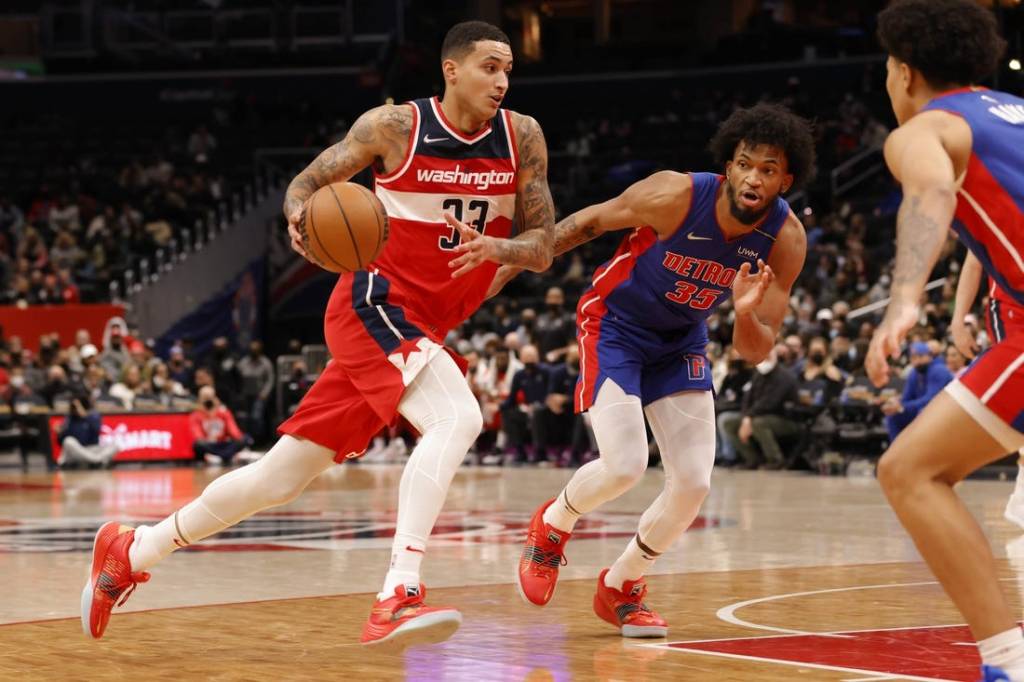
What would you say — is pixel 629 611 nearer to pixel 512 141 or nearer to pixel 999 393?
pixel 512 141

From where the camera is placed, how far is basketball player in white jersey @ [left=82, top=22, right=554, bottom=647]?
224 inches

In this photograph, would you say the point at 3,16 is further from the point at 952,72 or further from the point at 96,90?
the point at 952,72

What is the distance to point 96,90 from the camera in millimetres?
35656

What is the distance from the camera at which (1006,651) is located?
4.16 m

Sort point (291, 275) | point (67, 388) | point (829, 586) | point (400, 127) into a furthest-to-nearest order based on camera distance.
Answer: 1. point (291, 275)
2. point (67, 388)
3. point (829, 586)
4. point (400, 127)

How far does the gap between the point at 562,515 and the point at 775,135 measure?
189 centimetres

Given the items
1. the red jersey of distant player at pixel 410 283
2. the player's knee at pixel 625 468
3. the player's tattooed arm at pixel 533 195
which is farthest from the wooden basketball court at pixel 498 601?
the player's tattooed arm at pixel 533 195

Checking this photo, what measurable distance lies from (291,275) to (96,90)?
31.7 feet

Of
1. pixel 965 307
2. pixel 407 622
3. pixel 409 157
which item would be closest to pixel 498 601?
pixel 407 622

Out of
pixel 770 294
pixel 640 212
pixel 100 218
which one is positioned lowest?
pixel 100 218

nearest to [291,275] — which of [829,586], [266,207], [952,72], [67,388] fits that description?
[266,207]

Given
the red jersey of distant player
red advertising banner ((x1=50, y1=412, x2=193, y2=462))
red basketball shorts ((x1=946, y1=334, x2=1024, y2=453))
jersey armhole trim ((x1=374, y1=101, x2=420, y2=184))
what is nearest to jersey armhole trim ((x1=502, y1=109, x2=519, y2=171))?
the red jersey of distant player

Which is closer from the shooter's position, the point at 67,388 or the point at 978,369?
the point at 978,369

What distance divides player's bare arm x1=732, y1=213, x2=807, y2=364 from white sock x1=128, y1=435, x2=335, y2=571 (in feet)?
5.69
